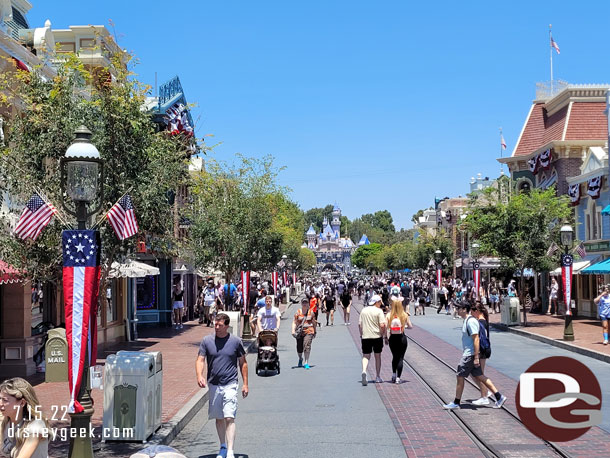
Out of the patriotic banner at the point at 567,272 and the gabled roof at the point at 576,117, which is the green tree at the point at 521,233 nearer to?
the patriotic banner at the point at 567,272

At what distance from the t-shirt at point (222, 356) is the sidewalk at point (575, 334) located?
12.0 meters

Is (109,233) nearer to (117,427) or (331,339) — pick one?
(117,427)

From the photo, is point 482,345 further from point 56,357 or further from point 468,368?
point 56,357

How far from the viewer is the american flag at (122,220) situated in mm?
10008

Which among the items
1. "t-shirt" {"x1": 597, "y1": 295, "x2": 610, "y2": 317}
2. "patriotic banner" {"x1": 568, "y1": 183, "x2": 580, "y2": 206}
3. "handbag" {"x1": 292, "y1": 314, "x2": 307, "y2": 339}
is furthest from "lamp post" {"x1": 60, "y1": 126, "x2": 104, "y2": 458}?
"patriotic banner" {"x1": 568, "y1": 183, "x2": 580, "y2": 206}

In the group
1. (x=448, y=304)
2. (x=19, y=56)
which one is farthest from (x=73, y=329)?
(x=448, y=304)

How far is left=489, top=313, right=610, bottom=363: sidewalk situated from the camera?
65.2ft

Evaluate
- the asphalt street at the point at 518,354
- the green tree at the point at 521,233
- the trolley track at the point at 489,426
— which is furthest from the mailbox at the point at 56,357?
the green tree at the point at 521,233

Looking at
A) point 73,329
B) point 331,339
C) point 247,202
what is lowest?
point 331,339

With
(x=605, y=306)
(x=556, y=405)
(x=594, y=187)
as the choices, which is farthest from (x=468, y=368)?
(x=594, y=187)

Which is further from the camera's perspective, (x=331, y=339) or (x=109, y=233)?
(x=331, y=339)

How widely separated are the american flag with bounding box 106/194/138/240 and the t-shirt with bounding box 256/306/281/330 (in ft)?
23.4

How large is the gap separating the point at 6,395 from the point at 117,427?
3.77 metres

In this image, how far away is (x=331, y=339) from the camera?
25.6 meters
